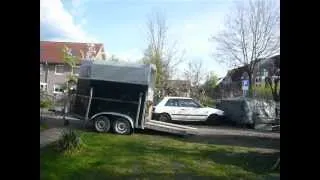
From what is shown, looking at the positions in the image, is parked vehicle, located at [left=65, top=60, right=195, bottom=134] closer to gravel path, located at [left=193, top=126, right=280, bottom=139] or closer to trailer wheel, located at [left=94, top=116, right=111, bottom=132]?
trailer wheel, located at [left=94, top=116, right=111, bottom=132]

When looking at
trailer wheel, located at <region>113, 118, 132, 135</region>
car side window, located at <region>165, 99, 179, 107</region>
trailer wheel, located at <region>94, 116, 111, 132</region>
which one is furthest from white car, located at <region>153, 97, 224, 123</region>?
trailer wheel, located at <region>94, 116, 111, 132</region>

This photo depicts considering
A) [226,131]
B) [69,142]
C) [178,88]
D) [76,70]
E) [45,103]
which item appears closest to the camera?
[45,103]

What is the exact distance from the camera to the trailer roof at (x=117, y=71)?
111 inches

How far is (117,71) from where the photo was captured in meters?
3.09

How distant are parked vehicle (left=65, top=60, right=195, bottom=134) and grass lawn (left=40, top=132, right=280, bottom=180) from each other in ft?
0.57

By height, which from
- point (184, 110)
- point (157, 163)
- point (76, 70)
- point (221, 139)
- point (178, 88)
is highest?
point (76, 70)

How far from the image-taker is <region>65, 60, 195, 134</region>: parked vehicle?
2.92 meters

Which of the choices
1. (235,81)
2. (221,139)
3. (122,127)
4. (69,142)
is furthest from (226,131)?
(69,142)

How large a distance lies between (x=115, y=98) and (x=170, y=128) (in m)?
0.52

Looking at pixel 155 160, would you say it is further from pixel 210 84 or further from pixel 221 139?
pixel 210 84

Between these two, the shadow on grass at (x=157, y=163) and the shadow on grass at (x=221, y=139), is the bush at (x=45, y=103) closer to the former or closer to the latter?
the shadow on grass at (x=157, y=163)
